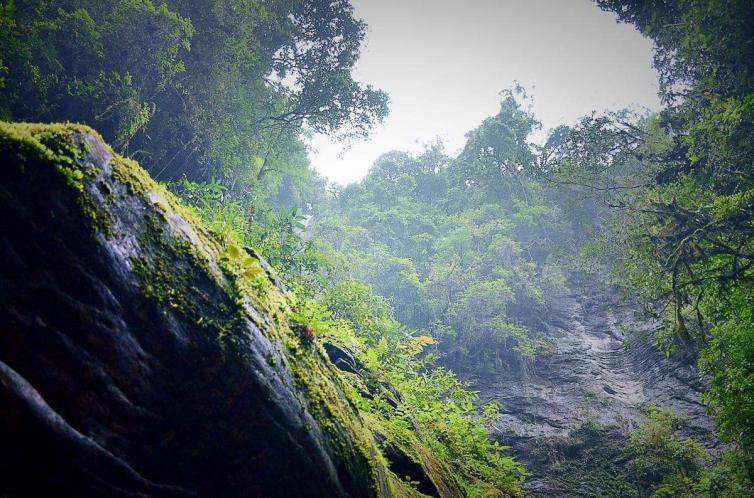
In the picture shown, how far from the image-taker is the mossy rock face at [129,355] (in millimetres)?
2002

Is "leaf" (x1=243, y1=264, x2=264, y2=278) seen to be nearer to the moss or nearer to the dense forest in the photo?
the dense forest

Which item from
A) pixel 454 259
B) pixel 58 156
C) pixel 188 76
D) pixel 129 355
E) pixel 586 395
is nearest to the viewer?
pixel 58 156

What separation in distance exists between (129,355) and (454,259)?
28.0 metres

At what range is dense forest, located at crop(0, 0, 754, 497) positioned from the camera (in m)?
8.49

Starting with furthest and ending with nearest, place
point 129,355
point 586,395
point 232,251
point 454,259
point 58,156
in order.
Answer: point 454,259
point 586,395
point 232,251
point 129,355
point 58,156

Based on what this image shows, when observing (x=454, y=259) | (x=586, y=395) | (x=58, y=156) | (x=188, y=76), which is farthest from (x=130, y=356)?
(x=454, y=259)

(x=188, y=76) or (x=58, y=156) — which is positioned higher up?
(x=188, y=76)

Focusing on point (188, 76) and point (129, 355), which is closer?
point (129, 355)

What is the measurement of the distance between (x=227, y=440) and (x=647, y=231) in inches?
494

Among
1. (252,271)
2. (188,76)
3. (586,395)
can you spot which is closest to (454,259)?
(586,395)

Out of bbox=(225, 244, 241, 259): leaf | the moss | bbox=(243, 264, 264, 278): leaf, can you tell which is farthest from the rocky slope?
the moss

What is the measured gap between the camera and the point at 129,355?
2.42 meters

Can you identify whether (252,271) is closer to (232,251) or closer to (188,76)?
(232,251)

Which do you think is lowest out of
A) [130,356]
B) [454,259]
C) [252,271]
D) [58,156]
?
[130,356]
